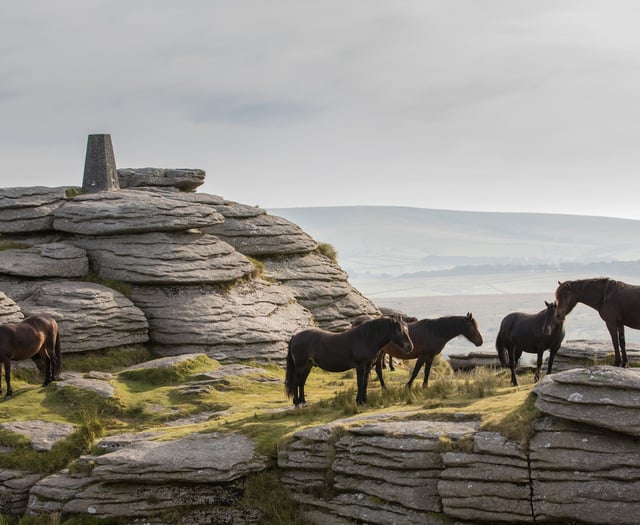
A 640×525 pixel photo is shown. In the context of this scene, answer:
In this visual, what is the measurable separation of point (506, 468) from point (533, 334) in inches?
292

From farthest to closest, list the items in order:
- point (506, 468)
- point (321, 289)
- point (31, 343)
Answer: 1. point (321, 289)
2. point (31, 343)
3. point (506, 468)

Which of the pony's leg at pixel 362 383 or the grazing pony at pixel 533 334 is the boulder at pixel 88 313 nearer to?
the pony's leg at pixel 362 383

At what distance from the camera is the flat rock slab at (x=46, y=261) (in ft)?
105

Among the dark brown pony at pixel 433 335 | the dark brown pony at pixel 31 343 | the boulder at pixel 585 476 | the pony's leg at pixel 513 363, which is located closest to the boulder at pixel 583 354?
the pony's leg at pixel 513 363

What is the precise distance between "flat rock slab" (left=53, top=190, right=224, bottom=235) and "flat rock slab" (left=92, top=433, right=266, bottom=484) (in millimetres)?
18026

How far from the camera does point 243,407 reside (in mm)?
23000

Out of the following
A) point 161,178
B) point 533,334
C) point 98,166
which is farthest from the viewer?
point 161,178

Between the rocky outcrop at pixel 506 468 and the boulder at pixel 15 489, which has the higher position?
the rocky outcrop at pixel 506 468

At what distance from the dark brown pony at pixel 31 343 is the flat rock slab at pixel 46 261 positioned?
290 inches

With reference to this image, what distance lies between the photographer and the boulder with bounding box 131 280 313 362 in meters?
31.2

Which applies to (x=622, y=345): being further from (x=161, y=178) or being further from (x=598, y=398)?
(x=161, y=178)

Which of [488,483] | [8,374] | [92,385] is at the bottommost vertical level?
[488,483]

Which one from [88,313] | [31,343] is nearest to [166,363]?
[31,343]

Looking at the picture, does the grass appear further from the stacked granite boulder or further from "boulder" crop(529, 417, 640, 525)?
the stacked granite boulder
